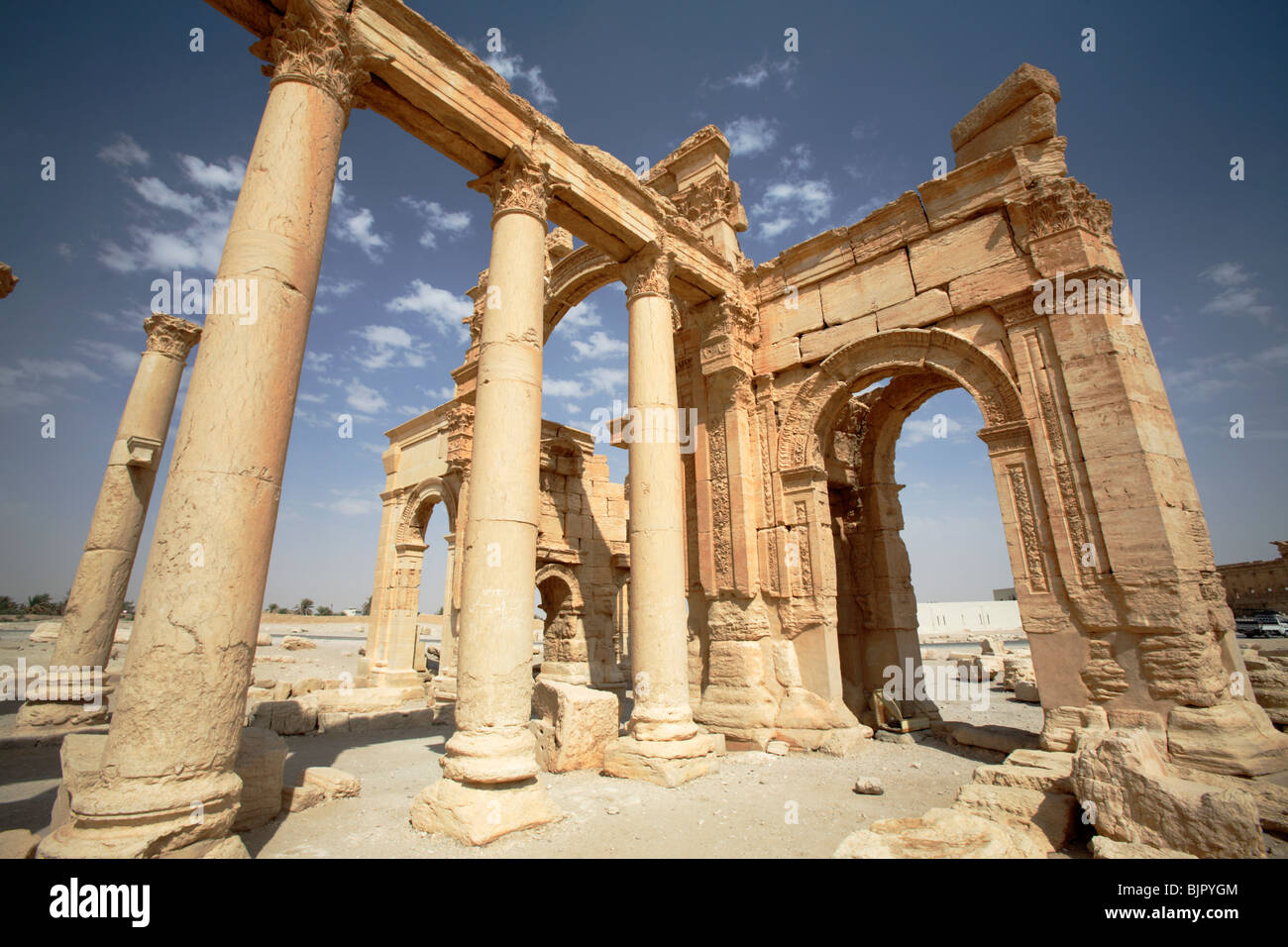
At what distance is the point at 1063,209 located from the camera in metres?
8.09

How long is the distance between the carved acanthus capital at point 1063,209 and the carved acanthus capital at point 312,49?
8.88m

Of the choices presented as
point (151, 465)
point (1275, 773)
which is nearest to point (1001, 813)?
point (1275, 773)

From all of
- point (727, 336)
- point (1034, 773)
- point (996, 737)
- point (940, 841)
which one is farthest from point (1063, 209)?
point (940, 841)

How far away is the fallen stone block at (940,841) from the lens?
3797 mm

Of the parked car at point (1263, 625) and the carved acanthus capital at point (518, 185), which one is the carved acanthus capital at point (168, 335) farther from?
the parked car at point (1263, 625)

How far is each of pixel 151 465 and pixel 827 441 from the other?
13.5m

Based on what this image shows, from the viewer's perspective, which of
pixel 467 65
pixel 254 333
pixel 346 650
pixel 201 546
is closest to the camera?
pixel 201 546

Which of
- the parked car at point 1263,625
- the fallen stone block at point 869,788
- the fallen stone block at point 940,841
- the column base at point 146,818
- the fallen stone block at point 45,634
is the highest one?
the fallen stone block at point 45,634

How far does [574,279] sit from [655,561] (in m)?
7.07

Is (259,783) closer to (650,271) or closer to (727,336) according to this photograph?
(650,271)

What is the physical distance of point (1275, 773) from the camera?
18.3 feet

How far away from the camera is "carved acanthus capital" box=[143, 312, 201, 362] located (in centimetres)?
1223

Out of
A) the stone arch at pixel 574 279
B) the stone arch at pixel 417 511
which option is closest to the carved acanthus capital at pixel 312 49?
the stone arch at pixel 574 279

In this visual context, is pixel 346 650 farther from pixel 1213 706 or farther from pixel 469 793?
pixel 1213 706
